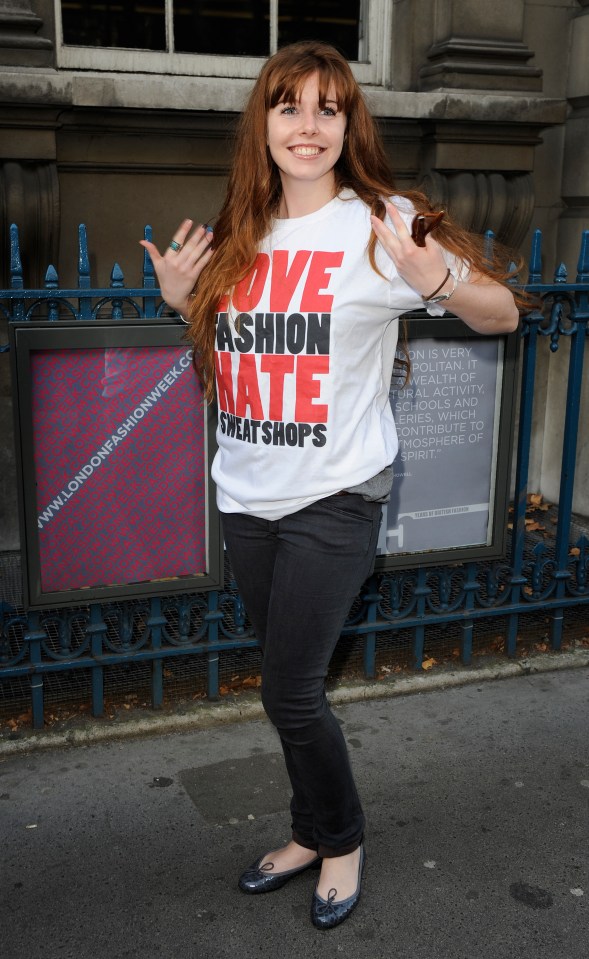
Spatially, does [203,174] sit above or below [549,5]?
below

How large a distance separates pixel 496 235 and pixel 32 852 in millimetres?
4395

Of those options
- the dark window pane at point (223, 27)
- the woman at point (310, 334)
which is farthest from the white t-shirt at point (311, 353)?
the dark window pane at point (223, 27)

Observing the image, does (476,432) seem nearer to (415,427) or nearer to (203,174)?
(415,427)

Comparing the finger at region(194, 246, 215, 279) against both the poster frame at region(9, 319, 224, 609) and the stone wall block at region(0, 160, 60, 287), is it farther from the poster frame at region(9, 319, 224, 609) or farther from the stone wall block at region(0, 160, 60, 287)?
the stone wall block at region(0, 160, 60, 287)

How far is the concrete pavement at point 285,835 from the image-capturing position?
2744 millimetres

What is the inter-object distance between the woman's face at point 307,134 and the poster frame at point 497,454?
1.45 metres

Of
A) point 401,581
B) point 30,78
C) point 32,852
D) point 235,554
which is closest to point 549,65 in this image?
point 30,78

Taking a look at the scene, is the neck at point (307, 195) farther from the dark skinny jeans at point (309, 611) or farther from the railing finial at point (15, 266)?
the railing finial at point (15, 266)

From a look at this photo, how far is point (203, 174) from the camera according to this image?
5.68 meters

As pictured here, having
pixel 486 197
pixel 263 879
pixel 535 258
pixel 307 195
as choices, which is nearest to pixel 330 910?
pixel 263 879

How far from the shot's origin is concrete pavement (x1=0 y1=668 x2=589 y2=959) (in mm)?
2744

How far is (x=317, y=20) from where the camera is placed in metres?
5.93

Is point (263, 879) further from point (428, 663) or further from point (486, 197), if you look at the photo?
point (486, 197)

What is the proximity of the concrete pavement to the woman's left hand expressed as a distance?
170 centimetres
